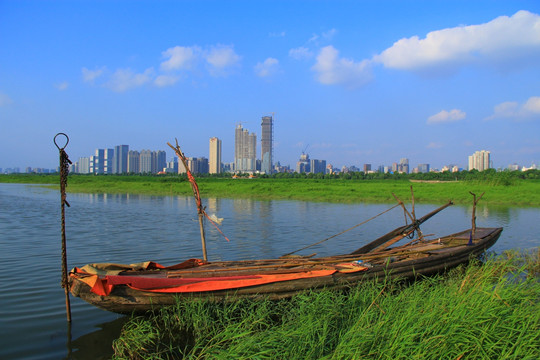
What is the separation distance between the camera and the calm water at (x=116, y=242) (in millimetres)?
5883

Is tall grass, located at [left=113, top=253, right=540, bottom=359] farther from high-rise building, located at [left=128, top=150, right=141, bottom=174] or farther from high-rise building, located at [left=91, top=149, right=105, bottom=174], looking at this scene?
high-rise building, located at [left=91, top=149, right=105, bottom=174]

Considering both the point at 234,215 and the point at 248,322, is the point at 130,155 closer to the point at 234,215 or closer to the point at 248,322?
the point at 234,215

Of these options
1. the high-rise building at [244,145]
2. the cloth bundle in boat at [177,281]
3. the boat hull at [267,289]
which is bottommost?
the boat hull at [267,289]

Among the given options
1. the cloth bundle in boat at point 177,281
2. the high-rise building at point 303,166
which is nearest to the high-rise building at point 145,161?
the high-rise building at point 303,166

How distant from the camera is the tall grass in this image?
408 cm

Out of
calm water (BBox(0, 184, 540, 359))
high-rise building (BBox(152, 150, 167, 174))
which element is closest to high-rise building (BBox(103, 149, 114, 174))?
high-rise building (BBox(152, 150, 167, 174))

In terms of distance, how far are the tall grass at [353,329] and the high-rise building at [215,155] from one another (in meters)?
113

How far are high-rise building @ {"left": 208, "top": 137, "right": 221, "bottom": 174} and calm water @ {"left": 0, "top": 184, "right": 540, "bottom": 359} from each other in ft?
312

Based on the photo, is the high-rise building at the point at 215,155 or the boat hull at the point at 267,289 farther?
the high-rise building at the point at 215,155

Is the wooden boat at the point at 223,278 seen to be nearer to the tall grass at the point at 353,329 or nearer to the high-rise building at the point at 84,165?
the tall grass at the point at 353,329

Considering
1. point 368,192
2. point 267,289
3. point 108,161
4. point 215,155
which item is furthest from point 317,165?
point 267,289

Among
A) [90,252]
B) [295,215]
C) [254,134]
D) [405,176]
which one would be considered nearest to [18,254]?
[90,252]

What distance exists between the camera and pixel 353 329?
14.4 ft

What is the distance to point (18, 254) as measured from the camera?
10656mm
